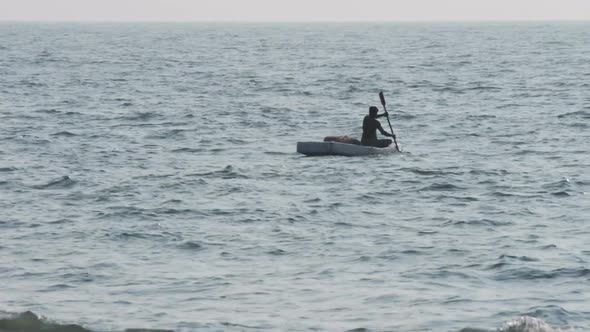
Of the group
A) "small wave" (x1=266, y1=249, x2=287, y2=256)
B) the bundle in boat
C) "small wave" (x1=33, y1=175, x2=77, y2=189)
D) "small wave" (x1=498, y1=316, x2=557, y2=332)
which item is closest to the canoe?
the bundle in boat

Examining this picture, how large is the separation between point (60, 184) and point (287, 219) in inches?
229

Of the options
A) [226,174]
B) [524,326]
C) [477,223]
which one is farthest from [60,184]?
[524,326]

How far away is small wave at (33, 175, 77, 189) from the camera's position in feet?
80.7

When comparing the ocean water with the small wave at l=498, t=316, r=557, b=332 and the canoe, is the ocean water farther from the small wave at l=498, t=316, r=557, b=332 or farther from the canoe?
the canoe

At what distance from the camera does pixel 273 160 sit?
2916cm

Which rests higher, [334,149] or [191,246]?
[191,246]

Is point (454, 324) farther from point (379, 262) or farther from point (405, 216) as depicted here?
point (405, 216)

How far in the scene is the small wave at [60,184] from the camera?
2461 centimetres

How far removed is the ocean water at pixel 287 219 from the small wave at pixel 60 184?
9cm

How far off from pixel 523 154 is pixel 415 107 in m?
15.7

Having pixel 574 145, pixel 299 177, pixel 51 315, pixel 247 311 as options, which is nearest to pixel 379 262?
pixel 247 311

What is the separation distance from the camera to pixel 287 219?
69.7 feet

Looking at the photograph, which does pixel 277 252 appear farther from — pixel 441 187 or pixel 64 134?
pixel 64 134

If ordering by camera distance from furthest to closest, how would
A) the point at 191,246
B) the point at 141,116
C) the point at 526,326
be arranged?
the point at 141,116
the point at 191,246
the point at 526,326
